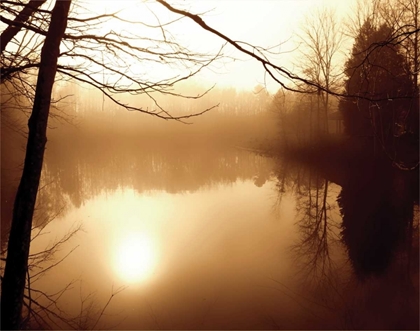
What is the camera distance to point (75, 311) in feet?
19.4

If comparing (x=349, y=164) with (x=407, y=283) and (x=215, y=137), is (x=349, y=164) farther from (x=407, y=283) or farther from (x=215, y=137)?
(x=215, y=137)

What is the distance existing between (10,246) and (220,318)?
405cm

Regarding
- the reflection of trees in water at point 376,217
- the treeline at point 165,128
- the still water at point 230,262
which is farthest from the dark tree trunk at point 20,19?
the treeline at point 165,128

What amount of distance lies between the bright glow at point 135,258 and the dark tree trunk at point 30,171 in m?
4.77

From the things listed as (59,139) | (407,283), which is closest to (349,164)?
(407,283)

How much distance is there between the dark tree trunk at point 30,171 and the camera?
240 centimetres

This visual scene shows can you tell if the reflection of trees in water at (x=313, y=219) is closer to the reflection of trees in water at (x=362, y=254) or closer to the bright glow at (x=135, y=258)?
the reflection of trees in water at (x=362, y=254)

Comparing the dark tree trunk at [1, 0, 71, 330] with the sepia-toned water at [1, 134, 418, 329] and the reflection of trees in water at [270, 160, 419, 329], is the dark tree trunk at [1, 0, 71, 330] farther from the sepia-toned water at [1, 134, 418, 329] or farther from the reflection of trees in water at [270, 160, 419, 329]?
the reflection of trees in water at [270, 160, 419, 329]

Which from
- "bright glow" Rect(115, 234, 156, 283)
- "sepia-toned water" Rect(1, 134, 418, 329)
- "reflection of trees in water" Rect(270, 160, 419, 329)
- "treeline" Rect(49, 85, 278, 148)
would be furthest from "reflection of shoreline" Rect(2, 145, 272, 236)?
"treeline" Rect(49, 85, 278, 148)

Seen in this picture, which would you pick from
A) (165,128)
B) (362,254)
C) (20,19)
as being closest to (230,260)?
(362,254)

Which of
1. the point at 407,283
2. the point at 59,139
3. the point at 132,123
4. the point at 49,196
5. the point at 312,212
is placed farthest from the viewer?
the point at 132,123

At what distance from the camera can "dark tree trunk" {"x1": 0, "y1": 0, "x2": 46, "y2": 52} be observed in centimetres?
281

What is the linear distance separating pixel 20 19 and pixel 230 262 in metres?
6.37

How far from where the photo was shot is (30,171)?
2402 millimetres
